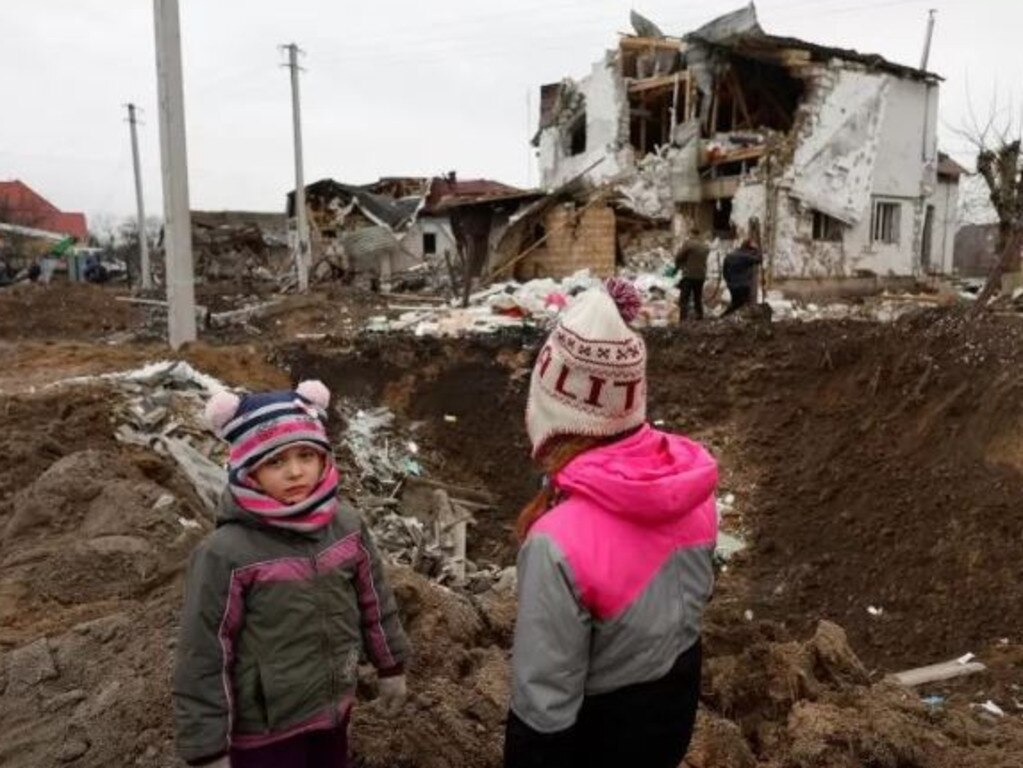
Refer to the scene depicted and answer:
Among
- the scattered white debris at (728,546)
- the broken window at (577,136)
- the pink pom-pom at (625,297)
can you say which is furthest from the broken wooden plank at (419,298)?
the pink pom-pom at (625,297)

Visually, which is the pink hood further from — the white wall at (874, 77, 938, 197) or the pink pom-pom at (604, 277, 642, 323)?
the white wall at (874, 77, 938, 197)

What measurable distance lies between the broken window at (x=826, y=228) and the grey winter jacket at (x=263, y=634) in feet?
77.1

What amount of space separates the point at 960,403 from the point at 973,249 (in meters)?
49.8

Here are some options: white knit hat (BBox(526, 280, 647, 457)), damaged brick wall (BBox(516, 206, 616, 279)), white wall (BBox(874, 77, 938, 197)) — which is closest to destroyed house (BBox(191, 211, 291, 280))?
damaged brick wall (BBox(516, 206, 616, 279))

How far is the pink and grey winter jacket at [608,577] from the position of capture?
177 centimetres

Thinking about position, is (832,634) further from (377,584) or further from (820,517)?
(820,517)

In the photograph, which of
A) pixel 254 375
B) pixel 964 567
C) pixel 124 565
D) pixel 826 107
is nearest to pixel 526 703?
pixel 124 565

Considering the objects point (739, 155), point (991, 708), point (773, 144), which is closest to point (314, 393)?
point (991, 708)

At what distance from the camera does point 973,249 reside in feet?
171

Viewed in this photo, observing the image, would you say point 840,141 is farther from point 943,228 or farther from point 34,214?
point 34,214

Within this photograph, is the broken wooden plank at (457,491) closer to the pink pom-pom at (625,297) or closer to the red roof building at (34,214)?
the pink pom-pom at (625,297)

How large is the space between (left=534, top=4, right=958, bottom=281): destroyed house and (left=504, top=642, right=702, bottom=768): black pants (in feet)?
69.8

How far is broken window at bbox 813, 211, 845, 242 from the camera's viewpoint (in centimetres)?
2389

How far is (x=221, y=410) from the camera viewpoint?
246cm
